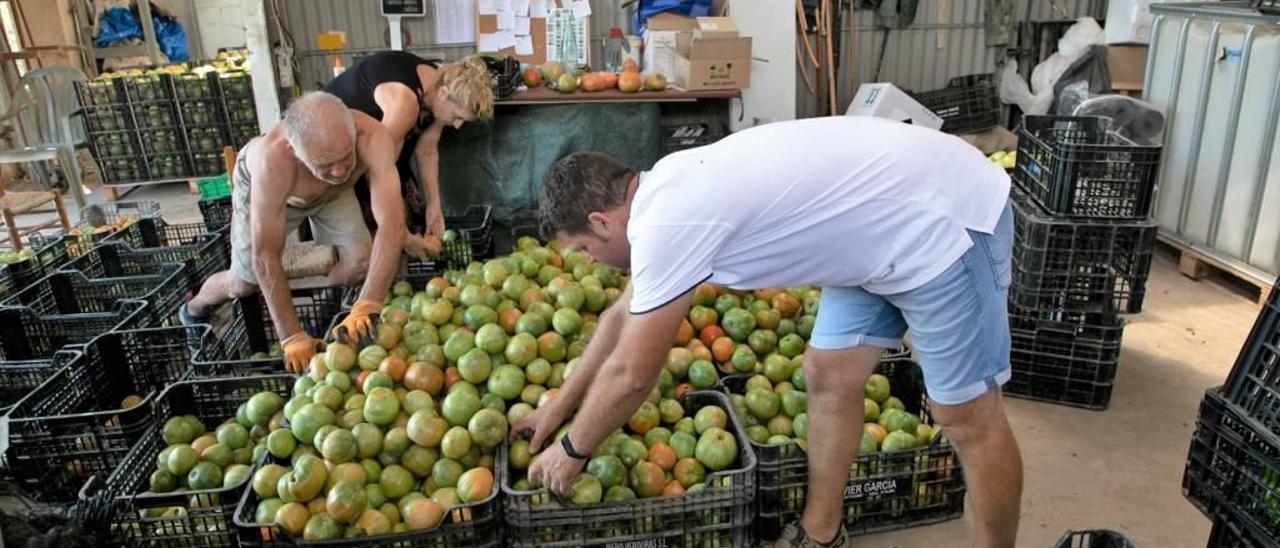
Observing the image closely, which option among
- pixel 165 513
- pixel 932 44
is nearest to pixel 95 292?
pixel 165 513

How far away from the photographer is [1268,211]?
443 centimetres

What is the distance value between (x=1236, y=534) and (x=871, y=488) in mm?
1018

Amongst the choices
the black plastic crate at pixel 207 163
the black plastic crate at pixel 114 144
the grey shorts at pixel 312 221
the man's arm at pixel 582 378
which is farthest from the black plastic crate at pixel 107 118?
the man's arm at pixel 582 378

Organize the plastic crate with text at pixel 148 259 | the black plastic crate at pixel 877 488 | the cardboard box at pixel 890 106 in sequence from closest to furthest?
1. the black plastic crate at pixel 877 488
2. the plastic crate with text at pixel 148 259
3. the cardboard box at pixel 890 106

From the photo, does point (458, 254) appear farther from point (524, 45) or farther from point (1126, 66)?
point (1126, 66)

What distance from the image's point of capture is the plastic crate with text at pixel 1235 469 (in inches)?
73.6

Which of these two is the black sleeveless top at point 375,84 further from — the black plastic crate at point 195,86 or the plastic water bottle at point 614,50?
the black plastic crate at point 195,86

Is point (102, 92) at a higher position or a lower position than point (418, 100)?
lower

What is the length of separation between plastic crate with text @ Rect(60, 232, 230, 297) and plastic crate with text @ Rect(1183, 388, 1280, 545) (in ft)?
13.8

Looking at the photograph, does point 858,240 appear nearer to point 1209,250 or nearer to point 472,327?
point 472,327

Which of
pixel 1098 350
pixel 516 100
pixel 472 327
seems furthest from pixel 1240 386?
pixel 516 100

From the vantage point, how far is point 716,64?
218 inches

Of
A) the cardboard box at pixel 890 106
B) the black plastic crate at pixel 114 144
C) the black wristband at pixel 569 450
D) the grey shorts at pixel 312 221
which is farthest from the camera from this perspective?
the black plastic crate at pixel 114 144

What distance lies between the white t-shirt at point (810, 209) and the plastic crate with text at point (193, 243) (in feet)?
10.5
